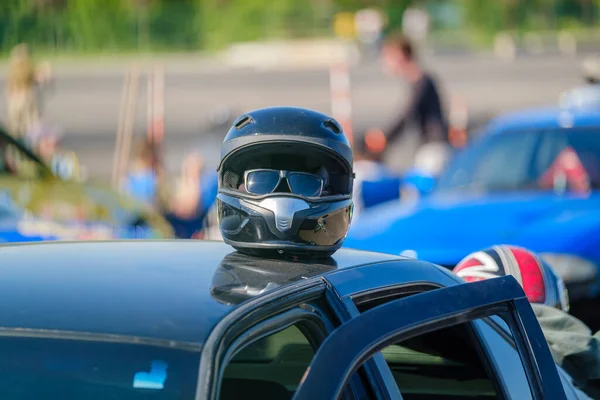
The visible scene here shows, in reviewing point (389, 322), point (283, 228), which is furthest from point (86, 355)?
point (283, 228)

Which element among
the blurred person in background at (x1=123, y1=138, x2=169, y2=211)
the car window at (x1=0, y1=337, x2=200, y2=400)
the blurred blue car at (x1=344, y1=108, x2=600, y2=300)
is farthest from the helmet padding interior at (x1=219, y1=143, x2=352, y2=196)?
the blurred person in background at (x1=123, y1=138, x2=169, y2=211)

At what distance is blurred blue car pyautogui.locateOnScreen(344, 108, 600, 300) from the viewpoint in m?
5.52

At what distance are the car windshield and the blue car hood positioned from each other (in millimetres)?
211

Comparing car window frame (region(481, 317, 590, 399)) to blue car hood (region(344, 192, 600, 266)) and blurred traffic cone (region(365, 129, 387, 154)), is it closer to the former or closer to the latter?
blue car hood (region(344, 192, 600, 266))

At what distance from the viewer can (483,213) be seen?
617 cm

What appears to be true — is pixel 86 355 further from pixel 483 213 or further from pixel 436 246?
pixel 483 213

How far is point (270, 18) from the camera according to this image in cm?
5272

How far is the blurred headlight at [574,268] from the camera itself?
17.4 feet

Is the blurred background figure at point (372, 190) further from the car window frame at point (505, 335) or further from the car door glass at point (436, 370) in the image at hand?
the car window frame at point (505, 335)

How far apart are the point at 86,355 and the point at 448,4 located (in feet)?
180

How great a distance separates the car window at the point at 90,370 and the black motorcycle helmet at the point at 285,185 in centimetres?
79

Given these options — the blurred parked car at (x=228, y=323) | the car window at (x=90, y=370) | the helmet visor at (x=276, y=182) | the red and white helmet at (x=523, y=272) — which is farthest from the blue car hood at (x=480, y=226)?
the car window at (x=90, y=370)

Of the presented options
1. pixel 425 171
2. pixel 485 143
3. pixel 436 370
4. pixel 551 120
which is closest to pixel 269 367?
pixel 436 370

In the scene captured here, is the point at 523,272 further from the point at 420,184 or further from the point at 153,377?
the point at 420,184
